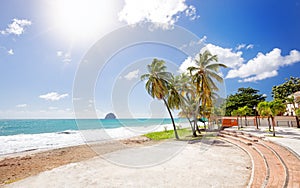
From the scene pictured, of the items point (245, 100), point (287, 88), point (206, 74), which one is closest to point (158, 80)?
→ point (206, 74)

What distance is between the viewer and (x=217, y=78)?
19.8 metres

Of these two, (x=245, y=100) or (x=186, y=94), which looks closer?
(x=186, y=94)

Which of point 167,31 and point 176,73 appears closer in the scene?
point 167,31

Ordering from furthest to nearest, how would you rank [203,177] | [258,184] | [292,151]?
[292,151] → [203,177] → [258,184]

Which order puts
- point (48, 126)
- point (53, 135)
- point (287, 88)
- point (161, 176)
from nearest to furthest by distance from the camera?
1. point (161, 176)
2. point (53, 135)
3. point (287, 88)
4. point (48, 126)

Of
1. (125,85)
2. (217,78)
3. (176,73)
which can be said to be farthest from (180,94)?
(125,85)

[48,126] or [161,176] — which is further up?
[161,176]

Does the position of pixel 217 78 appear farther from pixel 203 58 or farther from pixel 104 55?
pixel 104 55

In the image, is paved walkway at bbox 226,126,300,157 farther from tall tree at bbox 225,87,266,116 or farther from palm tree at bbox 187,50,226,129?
tall tree at bbox 225,87,266,116

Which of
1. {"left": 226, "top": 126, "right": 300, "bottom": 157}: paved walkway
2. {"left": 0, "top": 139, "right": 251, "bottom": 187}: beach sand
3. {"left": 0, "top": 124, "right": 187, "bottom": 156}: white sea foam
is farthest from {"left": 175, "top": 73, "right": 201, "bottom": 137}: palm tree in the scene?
{"left": 0, "top": 139, "right": 251, "bottom": 187}: beach sand

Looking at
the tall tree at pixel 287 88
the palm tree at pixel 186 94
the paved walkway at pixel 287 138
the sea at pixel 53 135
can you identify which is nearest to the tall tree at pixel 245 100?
the tall tree at pixel 287 88

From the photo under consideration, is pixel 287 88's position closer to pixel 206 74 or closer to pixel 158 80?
pixel 206 74

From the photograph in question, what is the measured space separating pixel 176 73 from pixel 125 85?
302 inches

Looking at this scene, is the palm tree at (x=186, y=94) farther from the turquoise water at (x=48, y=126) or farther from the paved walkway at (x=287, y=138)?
the turquoise water at (x=48, y=126)
